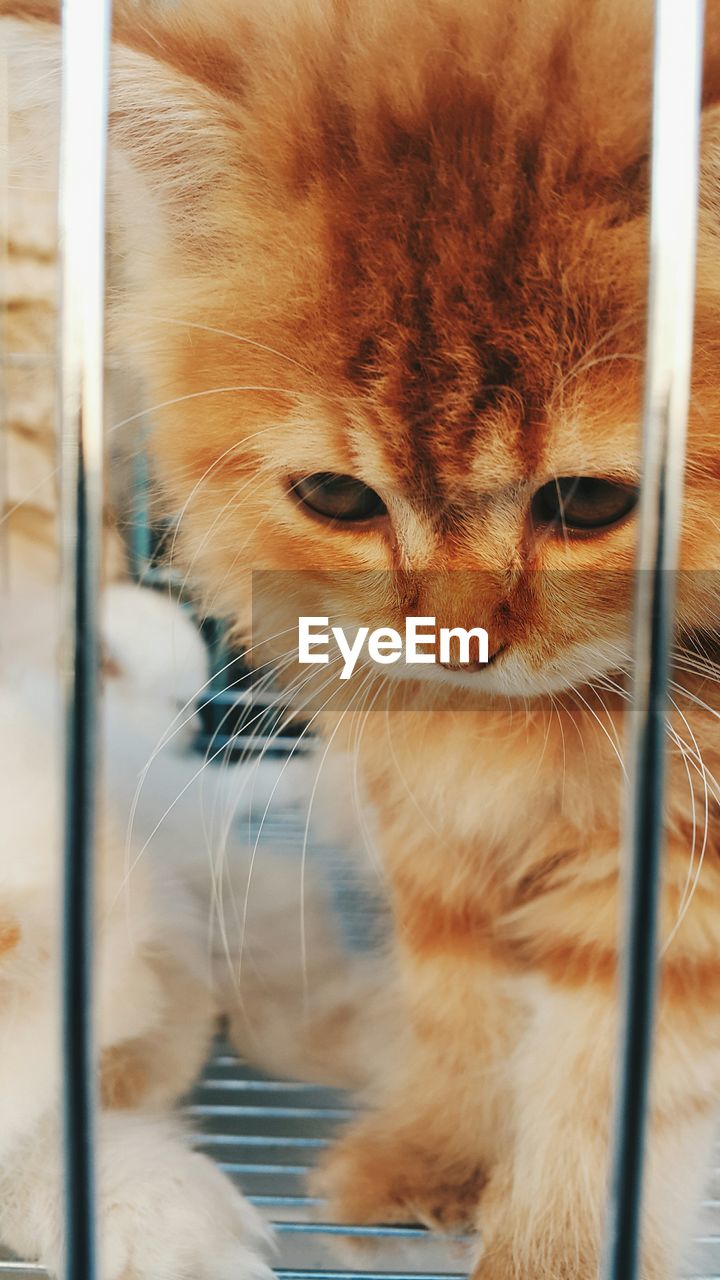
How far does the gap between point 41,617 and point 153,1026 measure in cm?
34

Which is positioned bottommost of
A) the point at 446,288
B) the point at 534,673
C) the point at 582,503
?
the point at 534,673

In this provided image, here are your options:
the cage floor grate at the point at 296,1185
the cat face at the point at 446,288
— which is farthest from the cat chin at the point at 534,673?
the cage floor grate at the point at 296,1185

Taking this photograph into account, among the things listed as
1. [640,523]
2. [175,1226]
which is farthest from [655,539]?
[175,1226]

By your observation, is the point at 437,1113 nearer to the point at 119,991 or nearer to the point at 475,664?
the point at 119,991

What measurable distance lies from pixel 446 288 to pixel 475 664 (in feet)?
0.76

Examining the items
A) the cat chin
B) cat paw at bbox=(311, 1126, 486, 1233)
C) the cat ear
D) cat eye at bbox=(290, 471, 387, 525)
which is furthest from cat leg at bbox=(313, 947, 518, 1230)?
the cat ear

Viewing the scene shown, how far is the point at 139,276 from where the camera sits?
0.69 meters

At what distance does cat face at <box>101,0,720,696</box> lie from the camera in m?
0.57

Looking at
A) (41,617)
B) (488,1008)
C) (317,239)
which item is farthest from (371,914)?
(317,239)

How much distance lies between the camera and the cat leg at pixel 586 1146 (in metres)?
0.64

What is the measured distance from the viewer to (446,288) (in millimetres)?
579

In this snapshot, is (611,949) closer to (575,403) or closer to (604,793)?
(604,793)

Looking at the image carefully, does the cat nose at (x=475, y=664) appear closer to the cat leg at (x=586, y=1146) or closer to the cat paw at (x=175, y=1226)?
the cat leg at (x=586, y=1146)

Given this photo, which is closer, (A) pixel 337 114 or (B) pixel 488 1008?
(A) pixel 337 114
